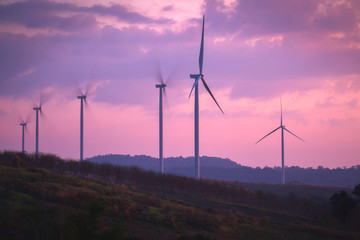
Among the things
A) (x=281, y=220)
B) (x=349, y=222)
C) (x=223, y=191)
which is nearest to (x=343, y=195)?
(x=349, y=222)

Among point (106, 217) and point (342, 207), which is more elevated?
point (106, 217)

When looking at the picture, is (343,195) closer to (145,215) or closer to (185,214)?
(185,214)

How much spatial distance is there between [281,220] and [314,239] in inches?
341

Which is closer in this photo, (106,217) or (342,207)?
(106,217)

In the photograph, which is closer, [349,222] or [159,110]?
[349,222]

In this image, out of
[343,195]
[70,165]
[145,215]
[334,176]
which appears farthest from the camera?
[334,176]

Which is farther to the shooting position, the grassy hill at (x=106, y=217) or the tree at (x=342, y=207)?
the tree at (x=342, y=207)

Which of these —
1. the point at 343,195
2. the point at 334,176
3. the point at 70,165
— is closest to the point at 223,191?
the point at 343,195

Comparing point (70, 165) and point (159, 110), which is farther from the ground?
point (159, 110)

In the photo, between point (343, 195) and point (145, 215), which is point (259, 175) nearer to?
point (343, 195)

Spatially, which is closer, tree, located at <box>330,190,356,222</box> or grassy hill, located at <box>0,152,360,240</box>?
grassy hill, located at <box>0,152,360,240</box>

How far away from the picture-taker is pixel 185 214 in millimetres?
36844

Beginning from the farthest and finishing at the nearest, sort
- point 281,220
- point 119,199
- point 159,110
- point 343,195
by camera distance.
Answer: point 159,110 → point 343,195 → point 281,220 → point 119,199

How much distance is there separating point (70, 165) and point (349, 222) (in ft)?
116
